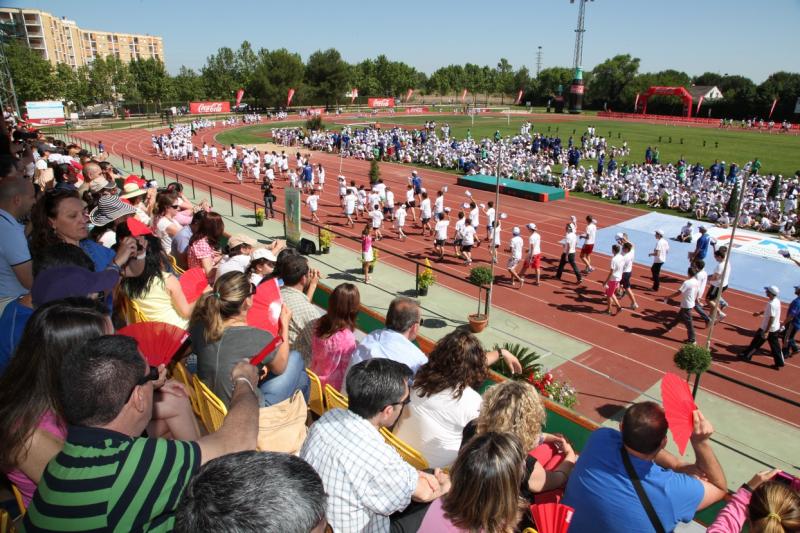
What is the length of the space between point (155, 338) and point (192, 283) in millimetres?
2329

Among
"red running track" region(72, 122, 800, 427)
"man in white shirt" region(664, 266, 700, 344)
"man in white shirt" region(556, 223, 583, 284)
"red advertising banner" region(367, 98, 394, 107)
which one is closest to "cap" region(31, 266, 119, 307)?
"red running track" region(72, 122, 800, 427)

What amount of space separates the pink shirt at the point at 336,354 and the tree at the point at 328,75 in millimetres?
91133

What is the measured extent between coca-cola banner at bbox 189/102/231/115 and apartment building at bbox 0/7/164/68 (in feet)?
78.0

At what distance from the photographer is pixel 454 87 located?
122125 mm

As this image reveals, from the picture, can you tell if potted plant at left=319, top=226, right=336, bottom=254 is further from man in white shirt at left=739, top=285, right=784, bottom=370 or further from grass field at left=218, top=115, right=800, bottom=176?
grass field at left=218, top=115, right=800, bottom=176

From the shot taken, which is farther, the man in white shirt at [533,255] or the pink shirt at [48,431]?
the man in white shirt at [533,255]

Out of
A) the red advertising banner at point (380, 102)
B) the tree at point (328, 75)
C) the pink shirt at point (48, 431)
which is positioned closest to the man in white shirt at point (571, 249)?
the pink shirt at point (48, 431)

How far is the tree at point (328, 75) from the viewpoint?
8906 cm

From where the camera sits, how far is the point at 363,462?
2449mm

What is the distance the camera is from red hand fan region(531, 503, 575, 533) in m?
2.81

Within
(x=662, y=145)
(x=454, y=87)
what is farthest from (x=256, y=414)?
(x=454, y=87)

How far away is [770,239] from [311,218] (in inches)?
713

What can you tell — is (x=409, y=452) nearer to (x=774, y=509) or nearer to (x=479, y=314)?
(x=774, y=509)

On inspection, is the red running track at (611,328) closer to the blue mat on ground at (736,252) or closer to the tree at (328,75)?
the blue mat on ground at (736,252)
